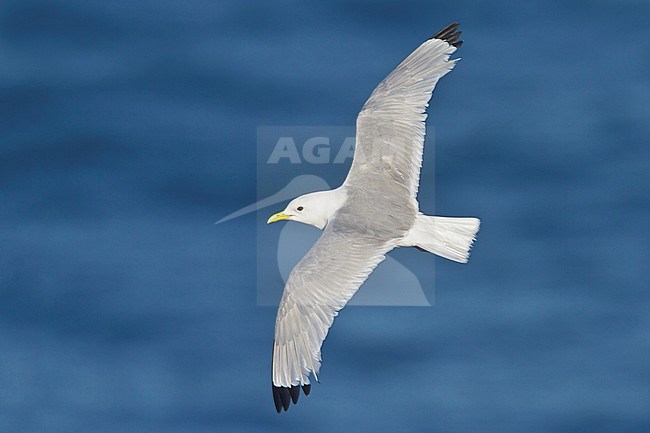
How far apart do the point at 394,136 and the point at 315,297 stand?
4.69ft

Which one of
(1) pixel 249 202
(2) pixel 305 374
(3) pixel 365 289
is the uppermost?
(1) pixel 249 202

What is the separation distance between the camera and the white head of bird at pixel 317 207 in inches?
405

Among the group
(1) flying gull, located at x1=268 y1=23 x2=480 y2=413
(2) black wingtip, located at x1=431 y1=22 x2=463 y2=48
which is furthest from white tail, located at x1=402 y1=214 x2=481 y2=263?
(2) black wingtip, located at x1=431 y1=22 x2=463 y2=48

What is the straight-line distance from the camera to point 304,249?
490 inches

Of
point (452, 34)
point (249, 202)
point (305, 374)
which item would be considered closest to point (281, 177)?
point (249, 202)

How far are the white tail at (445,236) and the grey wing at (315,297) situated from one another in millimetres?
368

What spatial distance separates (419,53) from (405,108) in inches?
19.5

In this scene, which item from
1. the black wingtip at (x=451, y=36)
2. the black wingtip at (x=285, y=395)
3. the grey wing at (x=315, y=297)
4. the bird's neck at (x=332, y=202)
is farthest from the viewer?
the black wingtip at (x=451, y=36)

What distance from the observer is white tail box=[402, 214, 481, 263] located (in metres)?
10.1

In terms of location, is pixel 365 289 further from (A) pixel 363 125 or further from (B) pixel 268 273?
(A) pixel 363 125

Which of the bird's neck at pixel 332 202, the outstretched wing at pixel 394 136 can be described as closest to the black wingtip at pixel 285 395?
the bird's neck at pixel 332 202

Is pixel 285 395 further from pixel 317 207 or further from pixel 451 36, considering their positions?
pixel 451 36

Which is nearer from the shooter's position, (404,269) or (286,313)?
(286,313)

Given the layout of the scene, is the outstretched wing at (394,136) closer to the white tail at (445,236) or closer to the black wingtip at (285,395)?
the white tail at (445,236)
